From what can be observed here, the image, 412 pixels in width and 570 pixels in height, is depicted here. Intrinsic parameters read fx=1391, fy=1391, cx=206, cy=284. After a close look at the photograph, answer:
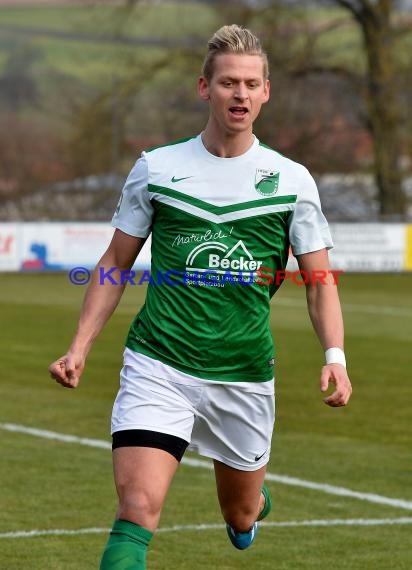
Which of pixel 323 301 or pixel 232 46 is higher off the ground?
pixel 232 46

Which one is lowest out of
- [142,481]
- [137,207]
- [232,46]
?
[142,481]

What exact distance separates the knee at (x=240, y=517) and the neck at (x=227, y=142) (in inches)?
59.3

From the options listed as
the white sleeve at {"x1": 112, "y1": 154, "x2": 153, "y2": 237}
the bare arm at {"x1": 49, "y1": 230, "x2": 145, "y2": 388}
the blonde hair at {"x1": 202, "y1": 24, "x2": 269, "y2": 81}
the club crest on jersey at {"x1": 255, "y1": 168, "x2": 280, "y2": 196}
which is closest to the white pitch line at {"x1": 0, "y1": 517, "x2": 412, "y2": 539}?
the bare arm at {"x1": 49, "y1": 230, "x2": 145, "y2": 388}

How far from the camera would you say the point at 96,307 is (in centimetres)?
549

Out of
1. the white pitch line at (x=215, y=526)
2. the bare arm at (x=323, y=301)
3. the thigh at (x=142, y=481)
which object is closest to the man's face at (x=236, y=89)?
the bare arm at (x=323, y=301)

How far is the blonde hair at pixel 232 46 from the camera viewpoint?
5391 millimetres

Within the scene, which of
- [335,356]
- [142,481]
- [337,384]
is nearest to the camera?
[142,481]

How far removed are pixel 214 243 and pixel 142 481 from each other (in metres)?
1.00

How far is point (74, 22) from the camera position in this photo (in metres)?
40.8

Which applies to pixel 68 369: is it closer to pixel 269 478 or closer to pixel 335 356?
pixel 335 356

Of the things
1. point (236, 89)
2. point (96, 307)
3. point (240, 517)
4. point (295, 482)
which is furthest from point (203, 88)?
point (295, 482)

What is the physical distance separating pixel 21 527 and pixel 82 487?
3.84ft

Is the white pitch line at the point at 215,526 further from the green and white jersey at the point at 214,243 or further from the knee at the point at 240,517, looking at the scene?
the green and white jersey at the point at 214,243

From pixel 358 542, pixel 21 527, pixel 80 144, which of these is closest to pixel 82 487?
pixel 21 527
